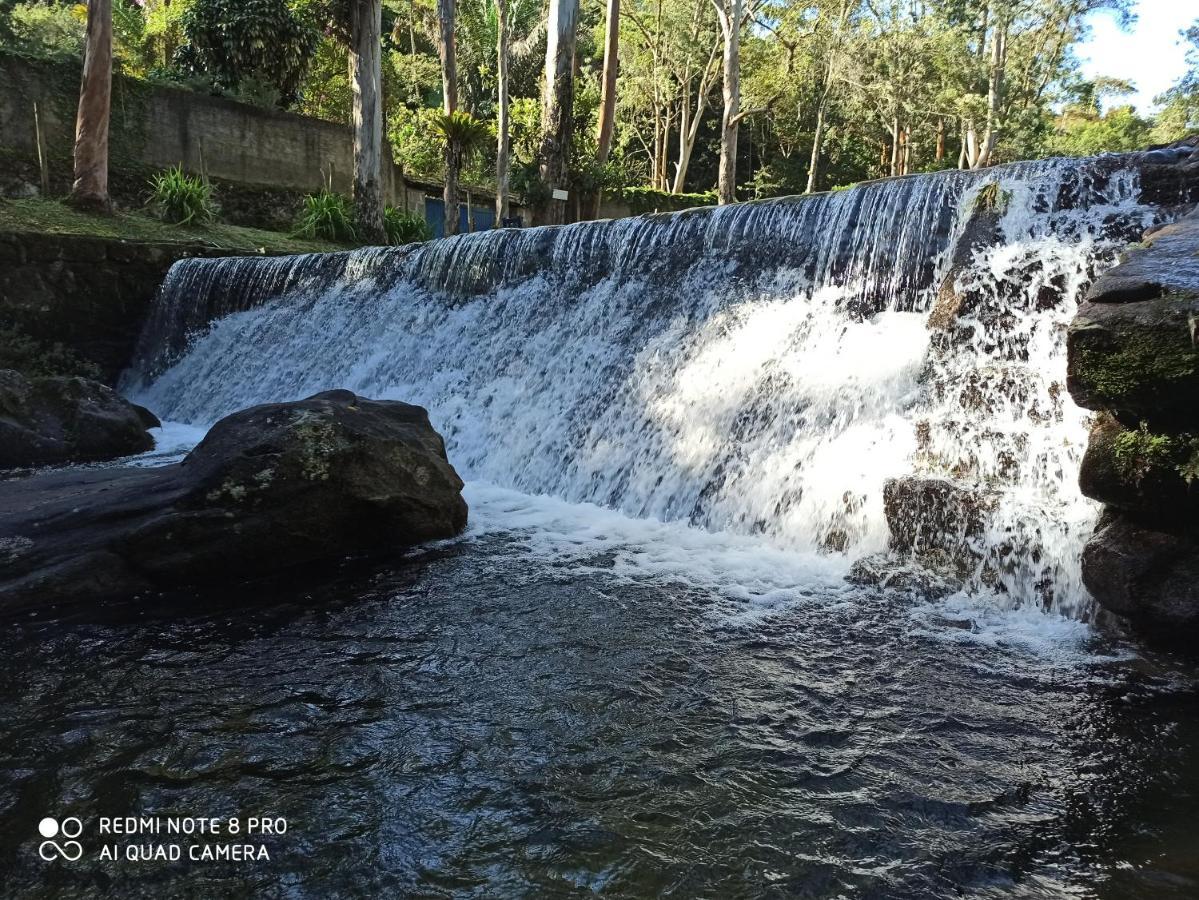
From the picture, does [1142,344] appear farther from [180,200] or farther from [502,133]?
[502,133]

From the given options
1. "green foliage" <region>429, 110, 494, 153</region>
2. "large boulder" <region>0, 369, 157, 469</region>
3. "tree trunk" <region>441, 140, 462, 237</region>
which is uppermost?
"green foliage" <region>429, 110, 494, 153</region>

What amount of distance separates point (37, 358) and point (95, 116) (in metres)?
4.60

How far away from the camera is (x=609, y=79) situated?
18984 mm

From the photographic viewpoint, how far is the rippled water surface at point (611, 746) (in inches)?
83.7

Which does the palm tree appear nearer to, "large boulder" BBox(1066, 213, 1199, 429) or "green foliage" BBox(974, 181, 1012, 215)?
"green foliage" BBox(974, 181, 1012, 215)

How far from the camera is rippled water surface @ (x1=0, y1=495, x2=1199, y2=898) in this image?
6.97 feet

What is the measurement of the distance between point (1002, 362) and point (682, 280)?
303 centimetres

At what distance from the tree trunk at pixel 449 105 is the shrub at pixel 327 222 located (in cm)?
184

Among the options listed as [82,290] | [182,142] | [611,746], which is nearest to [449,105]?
[182,142]

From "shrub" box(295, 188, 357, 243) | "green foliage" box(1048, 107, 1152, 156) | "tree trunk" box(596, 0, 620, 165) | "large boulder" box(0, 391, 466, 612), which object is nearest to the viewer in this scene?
"large boulder" box(0, 391, 466, 612)

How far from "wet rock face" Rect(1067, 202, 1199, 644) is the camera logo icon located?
12.6ft

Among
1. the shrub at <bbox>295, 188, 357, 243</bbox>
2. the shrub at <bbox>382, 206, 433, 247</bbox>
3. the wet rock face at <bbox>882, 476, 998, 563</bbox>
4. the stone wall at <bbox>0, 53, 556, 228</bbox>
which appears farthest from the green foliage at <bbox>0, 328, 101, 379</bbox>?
the wet rock face at <bbox>882, 476, 998, 563</bbox>

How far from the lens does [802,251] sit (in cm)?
669

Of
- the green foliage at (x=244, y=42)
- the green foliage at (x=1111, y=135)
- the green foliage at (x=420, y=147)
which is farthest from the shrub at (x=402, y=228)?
the green foliage at (x=1111, y=135)
